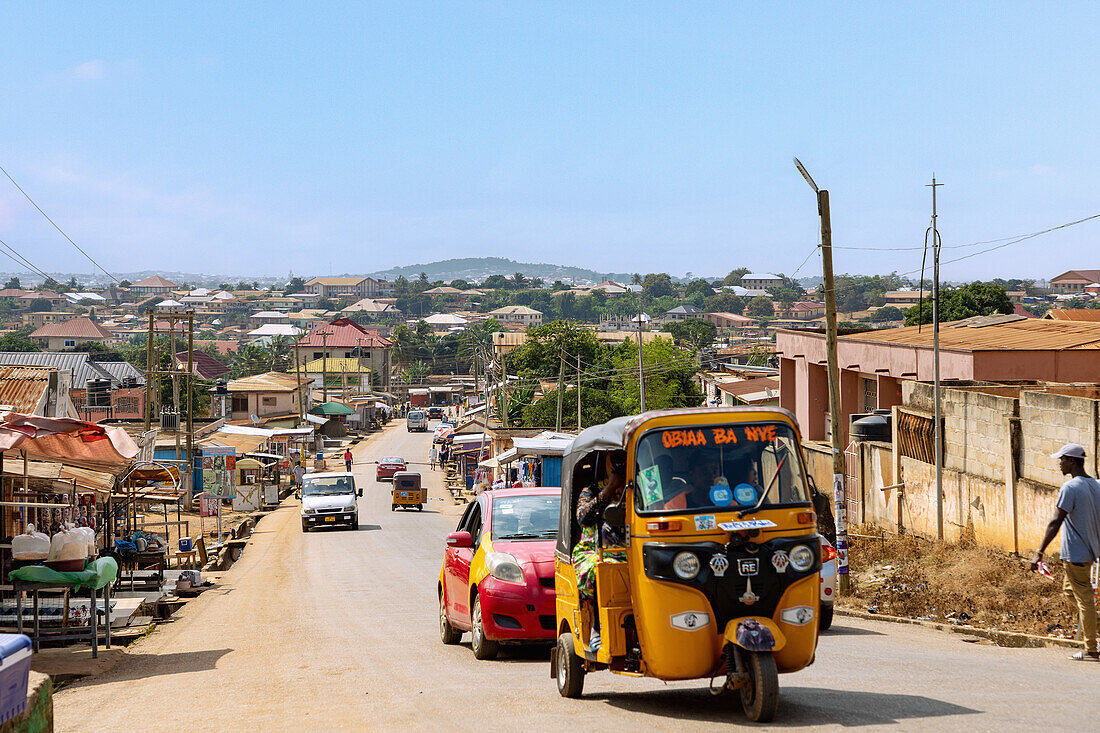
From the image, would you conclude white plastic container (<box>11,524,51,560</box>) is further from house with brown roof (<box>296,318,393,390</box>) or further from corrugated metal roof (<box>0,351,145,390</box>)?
house with brown roof (<box>296,318,393,390</box>)

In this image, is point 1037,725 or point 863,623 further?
point 863,623

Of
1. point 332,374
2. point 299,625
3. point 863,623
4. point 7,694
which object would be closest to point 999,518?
point 863,623

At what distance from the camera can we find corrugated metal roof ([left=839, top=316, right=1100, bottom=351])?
27.0m

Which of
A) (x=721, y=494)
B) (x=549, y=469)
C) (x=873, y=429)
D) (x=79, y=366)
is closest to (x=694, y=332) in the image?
(x=79, y=366)

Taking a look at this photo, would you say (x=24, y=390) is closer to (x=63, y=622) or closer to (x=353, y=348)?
(x=63, y=622)

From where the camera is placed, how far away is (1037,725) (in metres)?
6.41

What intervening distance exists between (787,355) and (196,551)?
22.5 m

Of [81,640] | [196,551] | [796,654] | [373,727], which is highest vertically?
[796,654]

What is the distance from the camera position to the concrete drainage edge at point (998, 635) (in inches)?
446

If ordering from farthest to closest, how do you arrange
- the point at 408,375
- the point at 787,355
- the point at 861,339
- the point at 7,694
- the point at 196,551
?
the point at 408,375 → the point at 787,355 → the point at 861,339 → the point at 196,551 → the point at 7,694

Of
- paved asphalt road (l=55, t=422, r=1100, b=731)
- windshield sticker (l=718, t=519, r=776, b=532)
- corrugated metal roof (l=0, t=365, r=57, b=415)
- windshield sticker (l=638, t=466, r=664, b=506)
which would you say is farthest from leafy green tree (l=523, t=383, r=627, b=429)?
windshield sticker (l=718, t=519, r=776, b=532)

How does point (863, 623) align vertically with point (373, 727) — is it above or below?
below

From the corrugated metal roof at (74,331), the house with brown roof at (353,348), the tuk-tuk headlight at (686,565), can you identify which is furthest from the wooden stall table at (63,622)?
the corrugated metal roof at (74,331)

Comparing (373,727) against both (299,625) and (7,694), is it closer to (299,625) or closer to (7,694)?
(7,694)
